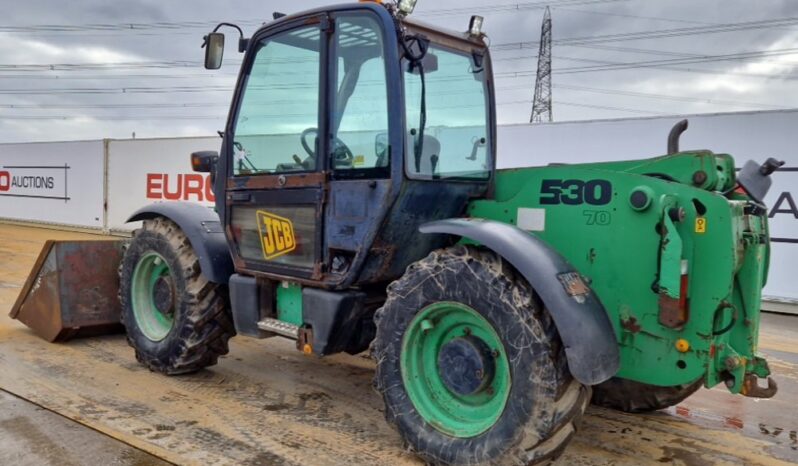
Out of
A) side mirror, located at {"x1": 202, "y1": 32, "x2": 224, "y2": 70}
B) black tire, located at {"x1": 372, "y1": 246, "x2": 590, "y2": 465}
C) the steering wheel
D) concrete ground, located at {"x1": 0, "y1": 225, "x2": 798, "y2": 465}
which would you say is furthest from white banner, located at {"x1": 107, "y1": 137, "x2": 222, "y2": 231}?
black tire, located at {"x1": 372, "y1": 246, "x2": 590, "y2": 465}

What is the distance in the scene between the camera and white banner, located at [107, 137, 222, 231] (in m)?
14.5

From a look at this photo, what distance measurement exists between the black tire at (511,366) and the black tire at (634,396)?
123 centimetres

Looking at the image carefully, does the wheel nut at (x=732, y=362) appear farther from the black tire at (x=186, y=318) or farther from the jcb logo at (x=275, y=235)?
the black tire at (x=186, y=318)

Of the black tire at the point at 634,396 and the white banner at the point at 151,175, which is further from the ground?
the white banner at the point at 151,175

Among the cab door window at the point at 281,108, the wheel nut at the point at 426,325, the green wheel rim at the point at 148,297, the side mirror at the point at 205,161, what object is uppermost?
the cab door window at the point at 281,108

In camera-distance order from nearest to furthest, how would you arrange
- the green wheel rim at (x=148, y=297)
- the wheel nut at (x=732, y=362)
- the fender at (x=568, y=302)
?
the fender at (x=568, y=302)
the wheel nut at (x=732, y=362)
the green wheel rim at (x=148, y=297)

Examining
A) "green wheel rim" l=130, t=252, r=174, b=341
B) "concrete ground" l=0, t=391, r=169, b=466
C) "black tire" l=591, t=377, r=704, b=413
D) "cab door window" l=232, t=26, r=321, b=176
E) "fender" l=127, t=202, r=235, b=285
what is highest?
"cab door window" l=232, t=26, r=321, b=176

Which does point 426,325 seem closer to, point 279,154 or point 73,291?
point 279,154

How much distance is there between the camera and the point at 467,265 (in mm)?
3174

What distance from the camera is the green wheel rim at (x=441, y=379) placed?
3158mm

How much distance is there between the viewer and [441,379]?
336cm

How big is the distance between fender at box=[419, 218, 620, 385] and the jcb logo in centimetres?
137

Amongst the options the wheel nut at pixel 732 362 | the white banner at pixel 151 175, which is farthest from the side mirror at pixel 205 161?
the white banner at pixel 151 175

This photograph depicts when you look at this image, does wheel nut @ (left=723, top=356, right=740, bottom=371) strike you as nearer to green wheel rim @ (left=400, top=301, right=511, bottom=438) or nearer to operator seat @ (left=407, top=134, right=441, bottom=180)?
green wheel rim @ (left=400, top=301, right=511, bottom=438)
